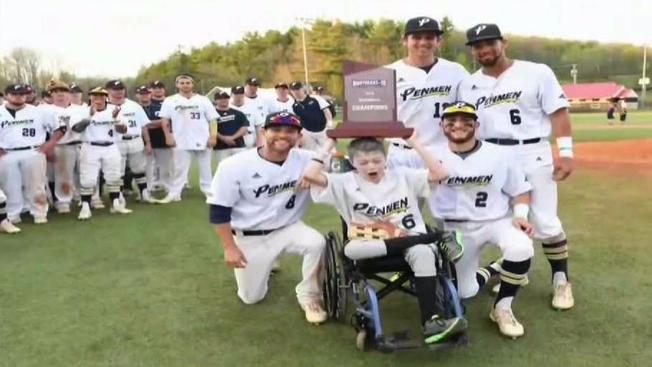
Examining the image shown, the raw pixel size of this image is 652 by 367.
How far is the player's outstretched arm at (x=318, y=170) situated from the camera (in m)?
4.19

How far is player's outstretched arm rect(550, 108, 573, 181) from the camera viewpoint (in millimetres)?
4453

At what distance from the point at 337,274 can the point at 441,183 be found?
2.99 feet

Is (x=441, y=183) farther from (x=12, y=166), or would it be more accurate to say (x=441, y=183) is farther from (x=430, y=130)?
(x=12, y=166)

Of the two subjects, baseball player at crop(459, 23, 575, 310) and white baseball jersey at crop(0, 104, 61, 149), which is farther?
white baseball jersey at crop(0, 104, 61, 149)

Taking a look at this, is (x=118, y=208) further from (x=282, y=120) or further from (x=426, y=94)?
(x=426, y=94)

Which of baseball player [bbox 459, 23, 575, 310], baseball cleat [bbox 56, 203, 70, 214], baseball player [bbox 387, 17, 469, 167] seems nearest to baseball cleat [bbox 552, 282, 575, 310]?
baseball player [bbox 459, 23, 575, 310]

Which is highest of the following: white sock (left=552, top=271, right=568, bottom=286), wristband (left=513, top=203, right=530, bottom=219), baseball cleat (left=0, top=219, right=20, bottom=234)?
wristband (left=513, top=203, right=530, bottom=219)

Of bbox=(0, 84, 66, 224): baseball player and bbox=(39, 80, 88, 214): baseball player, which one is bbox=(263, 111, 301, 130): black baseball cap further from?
bbox=(39, 80, 88, 214): baseball player

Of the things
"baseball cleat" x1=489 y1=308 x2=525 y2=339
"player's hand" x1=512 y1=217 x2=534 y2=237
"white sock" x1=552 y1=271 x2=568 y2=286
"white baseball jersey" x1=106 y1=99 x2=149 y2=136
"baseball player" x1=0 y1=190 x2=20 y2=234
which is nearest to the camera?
"baseball cleat" x1=489 y1=308 x2=525 y2=339

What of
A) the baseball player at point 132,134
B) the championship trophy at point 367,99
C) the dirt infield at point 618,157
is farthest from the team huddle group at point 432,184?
the dirt infield at point 618,157

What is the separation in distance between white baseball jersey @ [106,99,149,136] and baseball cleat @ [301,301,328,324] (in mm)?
5786

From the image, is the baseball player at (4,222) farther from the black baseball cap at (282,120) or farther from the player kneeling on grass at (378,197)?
the player kneeling on grass at (378,197)

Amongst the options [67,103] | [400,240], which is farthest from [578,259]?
[67,103]

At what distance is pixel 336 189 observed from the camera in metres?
4.16
